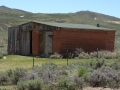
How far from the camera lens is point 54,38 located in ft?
88.3

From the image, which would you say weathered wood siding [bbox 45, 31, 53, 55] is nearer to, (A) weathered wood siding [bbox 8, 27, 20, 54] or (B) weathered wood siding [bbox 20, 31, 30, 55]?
(B) weathered wood siding [bbox 20, 31, 30, 55]

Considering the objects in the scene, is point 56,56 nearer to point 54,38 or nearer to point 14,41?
point 54,38

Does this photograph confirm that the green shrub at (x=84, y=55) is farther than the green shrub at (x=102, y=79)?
Yes

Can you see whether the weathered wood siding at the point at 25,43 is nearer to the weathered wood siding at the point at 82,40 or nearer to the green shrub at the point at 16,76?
the weathered wood siding at the point at 82,40

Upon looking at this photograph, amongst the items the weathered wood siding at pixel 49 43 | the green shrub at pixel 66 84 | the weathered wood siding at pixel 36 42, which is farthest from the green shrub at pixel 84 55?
the green shrub at pixel 66 84

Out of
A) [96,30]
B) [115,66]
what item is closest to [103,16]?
[96,30]

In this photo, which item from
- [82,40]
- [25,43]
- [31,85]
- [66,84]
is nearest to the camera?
[31,85]

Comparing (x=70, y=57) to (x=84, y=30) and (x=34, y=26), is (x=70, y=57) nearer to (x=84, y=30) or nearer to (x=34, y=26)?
(x=84, y=30)

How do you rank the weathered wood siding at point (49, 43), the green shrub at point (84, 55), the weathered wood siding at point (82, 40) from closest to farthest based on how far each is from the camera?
the green shrub at point (84, 55) → the weathered wood siding at point (82, 40) → the weathered wood siding at point (49, 43)

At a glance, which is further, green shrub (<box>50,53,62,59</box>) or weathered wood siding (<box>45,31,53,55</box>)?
weathered wood siding (<box>45,31,53,55</box>)

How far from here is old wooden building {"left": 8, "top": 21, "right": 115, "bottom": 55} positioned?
2675 cm

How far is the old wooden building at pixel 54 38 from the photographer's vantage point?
26750mm

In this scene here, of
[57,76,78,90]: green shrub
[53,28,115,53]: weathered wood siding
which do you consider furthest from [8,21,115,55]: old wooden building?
[57,76,78,90]: green shrub

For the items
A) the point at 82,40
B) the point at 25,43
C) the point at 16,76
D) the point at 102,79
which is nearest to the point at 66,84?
the point at 102,79
